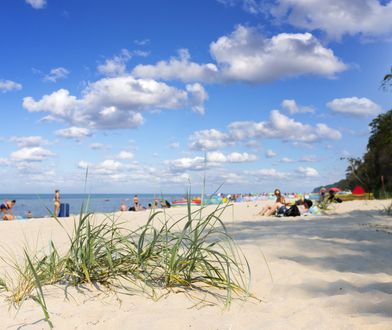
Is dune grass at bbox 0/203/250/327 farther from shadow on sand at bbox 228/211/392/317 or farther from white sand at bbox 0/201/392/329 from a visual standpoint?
shadow on sand at bbox 228/211/392/317

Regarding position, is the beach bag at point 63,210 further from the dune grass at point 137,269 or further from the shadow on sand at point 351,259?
the dune grass at point 137,269

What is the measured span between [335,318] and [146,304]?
1.38m

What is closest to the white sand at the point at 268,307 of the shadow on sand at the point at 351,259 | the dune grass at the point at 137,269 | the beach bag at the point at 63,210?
the shadow on sand at the point at 351,259

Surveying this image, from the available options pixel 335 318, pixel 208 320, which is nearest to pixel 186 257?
pixel 208 320

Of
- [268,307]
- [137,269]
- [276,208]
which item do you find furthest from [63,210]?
[268,307]

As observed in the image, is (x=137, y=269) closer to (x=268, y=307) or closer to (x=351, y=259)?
(x=268, y=307)

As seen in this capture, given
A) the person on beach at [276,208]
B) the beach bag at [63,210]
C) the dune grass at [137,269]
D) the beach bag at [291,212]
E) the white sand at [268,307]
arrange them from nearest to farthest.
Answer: the white sand at [268,307]
the dune grass at [137,269]
the beach bag at [291,212]
the person on beach at [276,208]
the beach bag at [63,210]

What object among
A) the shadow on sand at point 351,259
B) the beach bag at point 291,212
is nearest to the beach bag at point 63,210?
the beach bag at point 291,212

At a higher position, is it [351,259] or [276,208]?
[276,208]

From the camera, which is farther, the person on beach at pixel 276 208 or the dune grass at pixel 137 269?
the person on beach at pixel 276 208

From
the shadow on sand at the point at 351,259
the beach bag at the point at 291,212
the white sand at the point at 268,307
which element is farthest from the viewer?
the beach bag at the point at 291,212

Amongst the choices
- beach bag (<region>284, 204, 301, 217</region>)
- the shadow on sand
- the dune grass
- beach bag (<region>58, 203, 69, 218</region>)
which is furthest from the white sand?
beach bag (<region>58, 203, 69, 218</region>)

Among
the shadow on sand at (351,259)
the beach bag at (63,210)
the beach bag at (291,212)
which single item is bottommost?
the beach bag at (63,210)

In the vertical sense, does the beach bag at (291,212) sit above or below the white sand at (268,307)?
above
